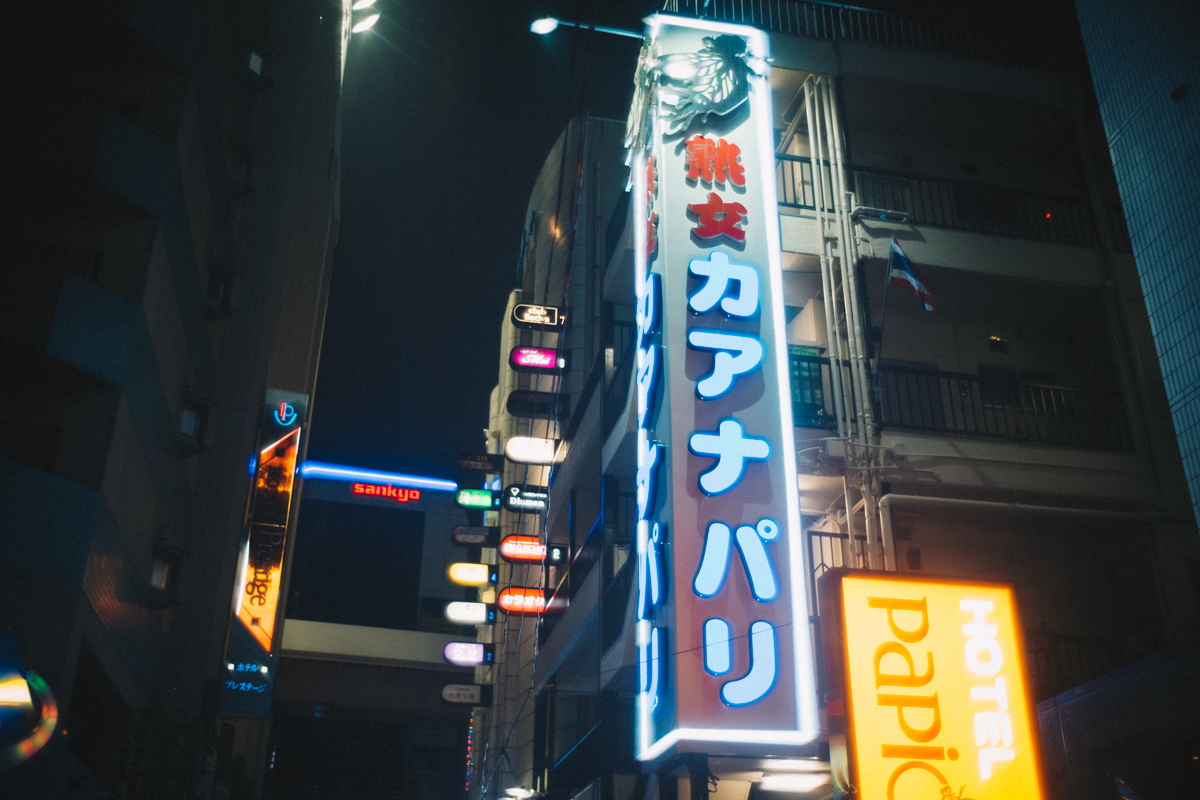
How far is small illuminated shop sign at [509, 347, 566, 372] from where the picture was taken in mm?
20578

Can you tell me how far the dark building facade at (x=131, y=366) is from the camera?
9539 millimetres

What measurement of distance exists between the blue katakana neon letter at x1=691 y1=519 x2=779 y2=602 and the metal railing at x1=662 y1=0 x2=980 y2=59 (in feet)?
37.0

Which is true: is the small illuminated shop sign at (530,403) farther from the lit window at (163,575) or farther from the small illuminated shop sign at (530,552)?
the lit window at (163,575)

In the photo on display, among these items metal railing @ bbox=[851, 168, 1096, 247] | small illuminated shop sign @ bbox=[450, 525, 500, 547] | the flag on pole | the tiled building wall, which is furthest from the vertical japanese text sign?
small illuminated shop sign @ bbox=[450, 525, 500, 547]

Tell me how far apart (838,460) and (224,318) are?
34.7 ft

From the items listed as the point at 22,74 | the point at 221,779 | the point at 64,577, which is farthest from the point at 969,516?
the point at 22,74

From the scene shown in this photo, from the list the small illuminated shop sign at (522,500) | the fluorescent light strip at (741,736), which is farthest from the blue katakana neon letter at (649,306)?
the small illuminated shop sign at (522,500)

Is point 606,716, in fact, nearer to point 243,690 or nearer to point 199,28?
point 243,690

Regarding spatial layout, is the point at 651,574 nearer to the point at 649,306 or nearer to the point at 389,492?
the point at 649,306

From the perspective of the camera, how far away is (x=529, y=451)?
71.3 ft

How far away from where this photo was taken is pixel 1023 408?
572 inches

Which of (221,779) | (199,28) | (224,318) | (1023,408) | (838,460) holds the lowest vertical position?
(221,779)

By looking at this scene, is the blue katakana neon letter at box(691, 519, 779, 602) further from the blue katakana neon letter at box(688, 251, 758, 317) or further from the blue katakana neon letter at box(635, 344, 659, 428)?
the blue katakana neon letter at box(688, 251, 758, 317)

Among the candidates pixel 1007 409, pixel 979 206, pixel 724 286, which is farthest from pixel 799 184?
pixel 724 286
